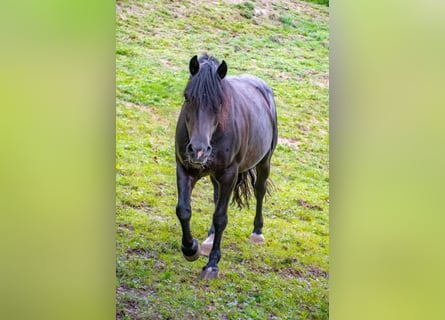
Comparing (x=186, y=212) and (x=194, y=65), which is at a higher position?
(x=194, y=65)

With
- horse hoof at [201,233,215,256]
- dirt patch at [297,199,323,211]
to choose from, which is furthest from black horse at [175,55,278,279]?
dirt patch at [297,199,323,211]

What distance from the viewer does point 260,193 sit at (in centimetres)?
277

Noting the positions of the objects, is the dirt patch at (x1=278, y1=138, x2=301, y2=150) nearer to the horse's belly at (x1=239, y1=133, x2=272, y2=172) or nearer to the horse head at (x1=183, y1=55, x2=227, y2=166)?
the horse's belly at (x1=239, y1=133, x2=272, y2=172)

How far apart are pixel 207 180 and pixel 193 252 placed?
34 centimetres

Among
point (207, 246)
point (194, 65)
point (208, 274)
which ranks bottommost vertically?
point (208, 274)

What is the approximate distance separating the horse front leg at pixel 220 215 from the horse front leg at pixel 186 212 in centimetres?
7

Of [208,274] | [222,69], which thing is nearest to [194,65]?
[222,69]

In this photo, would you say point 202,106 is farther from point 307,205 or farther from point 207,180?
point 307,205

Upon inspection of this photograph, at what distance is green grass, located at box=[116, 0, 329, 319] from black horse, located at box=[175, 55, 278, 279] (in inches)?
1.5

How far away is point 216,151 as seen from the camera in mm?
2650

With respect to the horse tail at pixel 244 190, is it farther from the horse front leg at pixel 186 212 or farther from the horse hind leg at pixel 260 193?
the horse front leg at pixel 186 212
